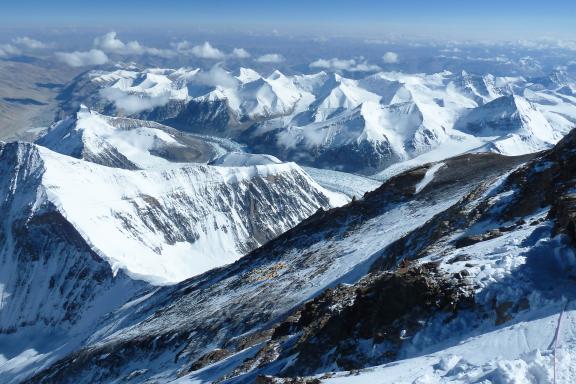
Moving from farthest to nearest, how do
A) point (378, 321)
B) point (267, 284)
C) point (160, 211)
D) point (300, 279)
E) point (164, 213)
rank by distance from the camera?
point (164, 213)
point (160, 211)
point (267, 284)
point (300, 279)
point (378, 321)

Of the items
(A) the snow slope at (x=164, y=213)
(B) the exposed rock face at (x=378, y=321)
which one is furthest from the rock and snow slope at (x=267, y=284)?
(A) the snow slope at (x=164, y=213)

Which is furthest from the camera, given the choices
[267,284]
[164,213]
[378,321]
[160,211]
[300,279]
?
[164,213]

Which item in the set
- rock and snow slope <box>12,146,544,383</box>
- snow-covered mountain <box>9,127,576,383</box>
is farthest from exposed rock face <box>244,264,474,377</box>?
rock and snow slope <box>12,146,544,383</box>

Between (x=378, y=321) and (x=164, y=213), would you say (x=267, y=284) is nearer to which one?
(x=378, y=321)

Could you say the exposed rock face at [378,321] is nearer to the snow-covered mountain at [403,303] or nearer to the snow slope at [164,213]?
the snow-covered mountain at [403,303]

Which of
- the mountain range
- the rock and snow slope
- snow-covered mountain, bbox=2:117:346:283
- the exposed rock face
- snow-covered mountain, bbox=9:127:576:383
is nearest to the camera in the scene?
snow-covered mountain, bbox=9:127:576:383

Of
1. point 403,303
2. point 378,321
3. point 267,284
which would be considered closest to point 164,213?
point 267,284

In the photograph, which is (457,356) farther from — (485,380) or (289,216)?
(289,216)

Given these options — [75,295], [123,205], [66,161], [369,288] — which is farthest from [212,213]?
[369,288]

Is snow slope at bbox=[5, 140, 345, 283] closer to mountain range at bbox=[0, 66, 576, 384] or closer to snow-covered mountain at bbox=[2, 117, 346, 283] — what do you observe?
snow-covered mountain at bbox=[2, 117, 346, 283]
